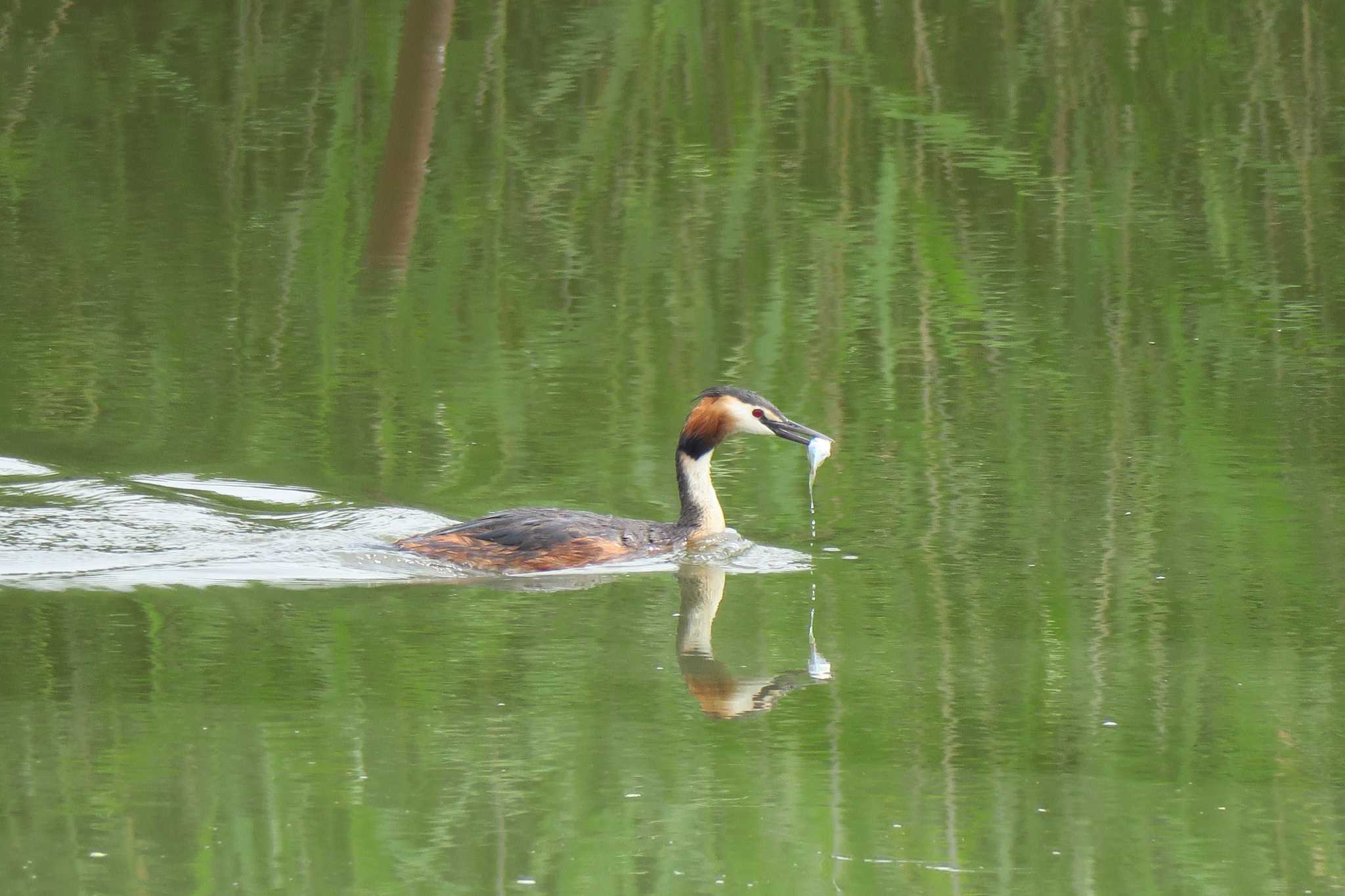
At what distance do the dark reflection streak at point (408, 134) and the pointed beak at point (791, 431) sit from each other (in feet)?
13.9

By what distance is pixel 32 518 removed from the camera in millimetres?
9141

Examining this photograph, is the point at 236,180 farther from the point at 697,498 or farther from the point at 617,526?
the point at 617,526

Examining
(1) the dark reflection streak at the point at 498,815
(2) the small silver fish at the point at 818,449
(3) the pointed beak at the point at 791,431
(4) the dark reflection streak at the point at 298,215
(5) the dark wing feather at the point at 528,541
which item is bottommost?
(1) the dark reflection streak at the point at 498,815

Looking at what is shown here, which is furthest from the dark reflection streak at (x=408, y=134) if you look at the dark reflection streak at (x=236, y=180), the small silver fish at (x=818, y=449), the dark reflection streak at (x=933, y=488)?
the small silver fish at (x=818, y=449)

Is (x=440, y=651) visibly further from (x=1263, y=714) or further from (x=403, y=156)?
(x=403, y=156)

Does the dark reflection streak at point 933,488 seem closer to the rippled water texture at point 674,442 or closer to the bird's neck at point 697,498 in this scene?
the rippled water texture at point 674,442

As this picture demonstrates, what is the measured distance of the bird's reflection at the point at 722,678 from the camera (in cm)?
693

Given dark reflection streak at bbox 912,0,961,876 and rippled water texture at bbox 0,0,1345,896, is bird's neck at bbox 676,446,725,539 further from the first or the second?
dark reflection streak at bbox 912,0,961,876

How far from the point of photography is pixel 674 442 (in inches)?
402

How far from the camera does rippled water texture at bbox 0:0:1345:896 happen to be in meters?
5.97

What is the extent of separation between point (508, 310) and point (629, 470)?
7.67ft

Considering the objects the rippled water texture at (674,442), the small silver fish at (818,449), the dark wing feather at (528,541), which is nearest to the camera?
the rippled water texture at (674,442)

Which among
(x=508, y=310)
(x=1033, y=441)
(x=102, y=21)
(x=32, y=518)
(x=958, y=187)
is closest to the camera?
(x=32, y=518)

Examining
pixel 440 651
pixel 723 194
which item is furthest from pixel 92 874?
pixel 723 194
